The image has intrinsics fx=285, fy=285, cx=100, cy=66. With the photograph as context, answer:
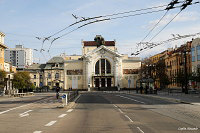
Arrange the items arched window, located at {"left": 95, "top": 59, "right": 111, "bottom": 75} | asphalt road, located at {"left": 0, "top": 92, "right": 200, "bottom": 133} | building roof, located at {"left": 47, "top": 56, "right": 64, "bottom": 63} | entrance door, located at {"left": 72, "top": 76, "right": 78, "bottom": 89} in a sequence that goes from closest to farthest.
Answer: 1. asphalt road, located at {"left": 0, "top": 92, "right": 200, "bottom": 133}
2. entrance door, located at {"left": 72, "top": 76, "right": 78, "bottom": 89}
3. arched window, located at {"left": 95, "top": 59, "right": 111, "bottom": 75}
4. building roof, located at {"left": 47, "top": 56, "right": 64, "bottom": 63}

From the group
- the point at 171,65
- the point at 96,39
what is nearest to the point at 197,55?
the point at 171,65

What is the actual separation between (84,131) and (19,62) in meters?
171

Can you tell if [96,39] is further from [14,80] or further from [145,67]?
[14,80]

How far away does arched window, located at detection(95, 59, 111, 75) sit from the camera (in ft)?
341

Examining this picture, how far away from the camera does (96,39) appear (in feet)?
389

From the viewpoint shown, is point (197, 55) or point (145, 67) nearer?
point (197, 55)

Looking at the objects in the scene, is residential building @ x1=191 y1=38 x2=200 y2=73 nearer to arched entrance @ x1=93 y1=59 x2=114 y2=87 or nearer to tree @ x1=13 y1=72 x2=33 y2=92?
tree @ x1=13 y1=72 x2=33 y2=92

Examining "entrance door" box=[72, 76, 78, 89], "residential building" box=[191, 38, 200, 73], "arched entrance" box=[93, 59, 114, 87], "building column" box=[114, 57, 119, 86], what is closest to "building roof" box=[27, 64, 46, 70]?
"entrance door" box=[72, 76, 78, 89]

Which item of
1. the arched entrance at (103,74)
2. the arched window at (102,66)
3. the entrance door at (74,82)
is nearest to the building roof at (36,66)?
the entrance door at (74,82)

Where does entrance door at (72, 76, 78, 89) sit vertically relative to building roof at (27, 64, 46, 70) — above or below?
below

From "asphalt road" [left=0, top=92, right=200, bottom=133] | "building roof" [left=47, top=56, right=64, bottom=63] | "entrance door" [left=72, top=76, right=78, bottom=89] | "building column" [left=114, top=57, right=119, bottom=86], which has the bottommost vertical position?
"asphalt road" [left=0, top=92, right=200, bottom=133]

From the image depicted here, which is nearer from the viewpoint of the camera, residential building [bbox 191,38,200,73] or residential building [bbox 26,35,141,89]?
residential building [bbox 191,38,200,73]

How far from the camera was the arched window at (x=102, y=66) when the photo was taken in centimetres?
10400

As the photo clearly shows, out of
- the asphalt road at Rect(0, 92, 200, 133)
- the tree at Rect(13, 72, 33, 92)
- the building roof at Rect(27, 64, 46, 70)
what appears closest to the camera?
the asphalt road at Rect(0, 92, 200, 133)
